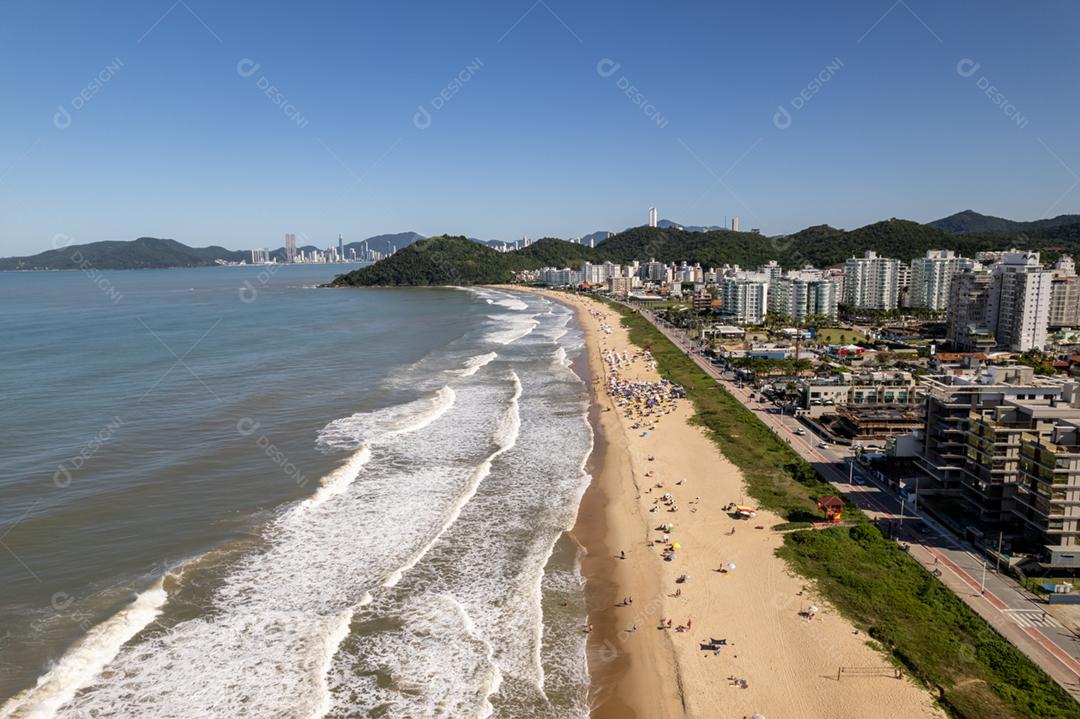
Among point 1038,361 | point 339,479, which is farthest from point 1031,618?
point 1038,361

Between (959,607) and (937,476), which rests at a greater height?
(937,476)

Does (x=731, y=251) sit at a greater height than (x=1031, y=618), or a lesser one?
greater

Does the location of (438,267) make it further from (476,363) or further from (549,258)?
(476,363)

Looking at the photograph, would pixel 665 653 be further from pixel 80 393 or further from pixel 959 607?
pixel 80 393

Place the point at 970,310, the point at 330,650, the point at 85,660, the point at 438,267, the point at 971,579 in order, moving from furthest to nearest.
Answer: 1. the point at 438,267
2. the point at 970,310
3. the point at 971,579
4. the point at 330,650
5. the point at 85,660

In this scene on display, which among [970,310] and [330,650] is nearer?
[330,650]

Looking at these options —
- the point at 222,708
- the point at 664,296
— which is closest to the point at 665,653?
the point at 222,708

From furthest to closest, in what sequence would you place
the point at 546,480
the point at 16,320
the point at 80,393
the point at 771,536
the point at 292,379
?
the point at 16,320 < the point at 292,379 < the point at 80,393 < the point at 546,480 < the point at 771,536
